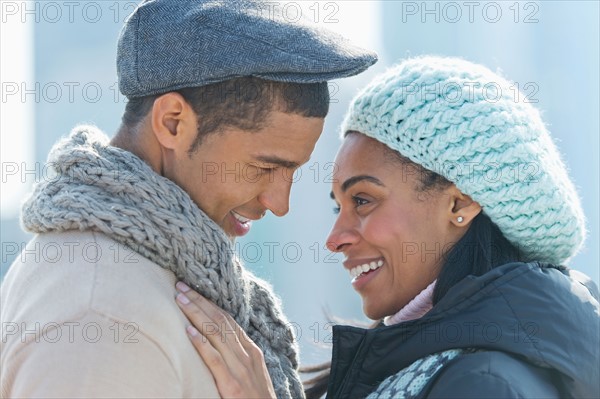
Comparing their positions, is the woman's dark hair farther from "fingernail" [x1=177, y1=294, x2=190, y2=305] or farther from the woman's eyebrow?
"fingernail" [x1=177, y1=294, x2=190, y2=305]

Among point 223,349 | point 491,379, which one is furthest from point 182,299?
point 491,379

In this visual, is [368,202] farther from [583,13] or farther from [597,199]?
[583,13]

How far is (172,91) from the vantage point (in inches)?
86.7

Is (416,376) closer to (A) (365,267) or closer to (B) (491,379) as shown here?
(B) (491,379)

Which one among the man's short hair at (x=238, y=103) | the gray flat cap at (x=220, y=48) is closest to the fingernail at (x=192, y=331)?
the man's short hair at (x=238, y=103)

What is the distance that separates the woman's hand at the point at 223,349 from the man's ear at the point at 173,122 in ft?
1.06

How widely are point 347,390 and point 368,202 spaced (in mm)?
515

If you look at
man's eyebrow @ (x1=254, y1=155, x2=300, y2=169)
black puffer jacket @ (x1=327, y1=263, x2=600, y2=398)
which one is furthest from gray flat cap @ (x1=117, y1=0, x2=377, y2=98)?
black puffer jacket @ (x1=327, y1=263, x2=600, y2=398)

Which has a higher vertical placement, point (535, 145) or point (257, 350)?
point (535, 145)

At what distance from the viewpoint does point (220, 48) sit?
215 centimetres

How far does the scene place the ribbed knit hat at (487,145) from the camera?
2477 mm

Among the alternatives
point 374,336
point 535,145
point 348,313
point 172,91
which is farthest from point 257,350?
point 348,313

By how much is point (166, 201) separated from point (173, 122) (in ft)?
0.68

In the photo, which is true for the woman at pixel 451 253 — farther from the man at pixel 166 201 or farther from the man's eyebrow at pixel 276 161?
the man's eyebrow at pixel 276 161
